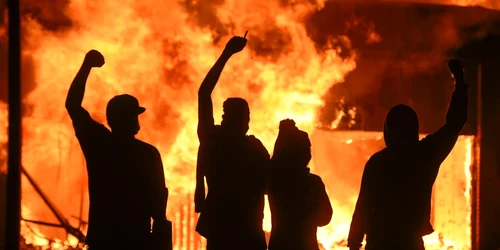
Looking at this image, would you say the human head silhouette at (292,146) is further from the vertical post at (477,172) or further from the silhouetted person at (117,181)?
the vertical post at (477,172)

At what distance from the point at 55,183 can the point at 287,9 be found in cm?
431

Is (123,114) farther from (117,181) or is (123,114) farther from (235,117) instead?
(235,117)

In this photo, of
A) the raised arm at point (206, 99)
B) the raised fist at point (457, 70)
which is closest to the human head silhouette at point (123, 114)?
the raised arm at point (206, 99)

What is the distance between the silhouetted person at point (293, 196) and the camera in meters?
4.21

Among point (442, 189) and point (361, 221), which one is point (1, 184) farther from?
point (442, 189)

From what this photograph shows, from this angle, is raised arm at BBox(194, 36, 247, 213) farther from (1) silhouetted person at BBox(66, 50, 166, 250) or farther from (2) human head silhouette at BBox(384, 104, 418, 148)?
(2) human head silhouette at BBox(384, 104, 418, 148)

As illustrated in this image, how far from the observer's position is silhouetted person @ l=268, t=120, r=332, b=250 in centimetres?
421

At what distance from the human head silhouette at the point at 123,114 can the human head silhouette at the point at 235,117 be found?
2.29ft

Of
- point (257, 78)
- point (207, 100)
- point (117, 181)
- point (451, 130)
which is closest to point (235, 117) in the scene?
Answer: point (207, 100)

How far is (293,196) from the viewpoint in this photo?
4.22m

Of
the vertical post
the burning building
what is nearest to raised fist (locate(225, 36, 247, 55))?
the burning building

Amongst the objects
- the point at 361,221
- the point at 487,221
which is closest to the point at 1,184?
the point at 361,221

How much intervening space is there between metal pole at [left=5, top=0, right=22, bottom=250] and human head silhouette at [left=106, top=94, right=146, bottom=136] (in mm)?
1578

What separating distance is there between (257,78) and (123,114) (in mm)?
4354
